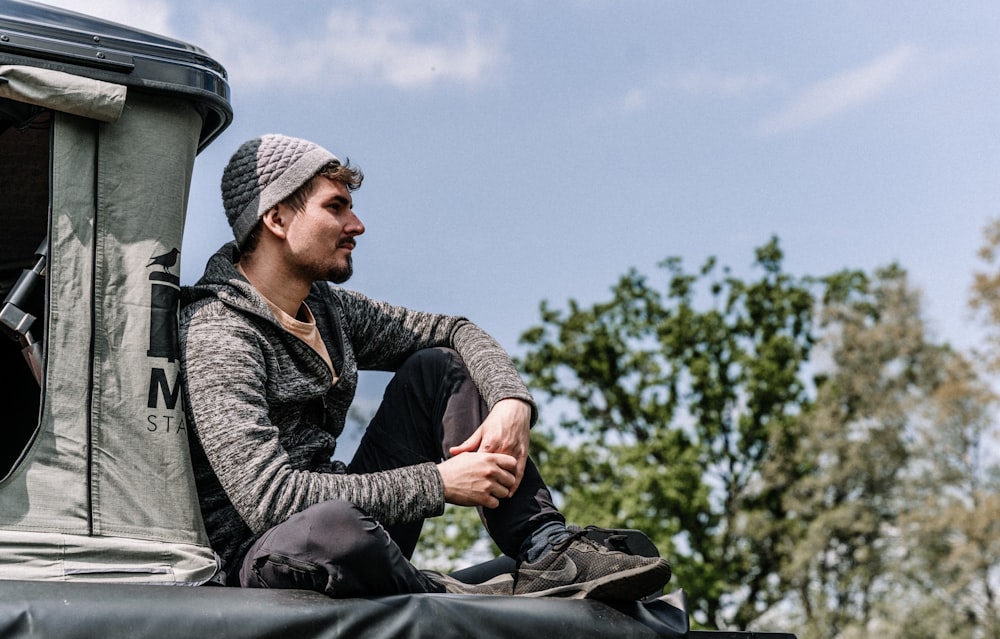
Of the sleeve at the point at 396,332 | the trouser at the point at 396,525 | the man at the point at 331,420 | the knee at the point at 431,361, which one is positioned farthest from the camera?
the sleeve at the point at 396,332

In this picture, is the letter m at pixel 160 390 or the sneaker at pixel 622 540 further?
the sneaker at pixel 622 540

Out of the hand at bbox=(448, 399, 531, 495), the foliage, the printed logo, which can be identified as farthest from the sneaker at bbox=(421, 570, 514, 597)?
the foliage

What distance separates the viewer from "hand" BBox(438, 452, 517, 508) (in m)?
3.08

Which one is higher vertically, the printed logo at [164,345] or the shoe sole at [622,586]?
the printed logo at [164,345]

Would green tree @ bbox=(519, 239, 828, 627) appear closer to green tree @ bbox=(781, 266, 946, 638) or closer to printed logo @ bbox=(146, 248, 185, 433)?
green tree @ bbox=(781, 266, 946, 638)

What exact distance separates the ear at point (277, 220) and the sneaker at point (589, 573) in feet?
3.70

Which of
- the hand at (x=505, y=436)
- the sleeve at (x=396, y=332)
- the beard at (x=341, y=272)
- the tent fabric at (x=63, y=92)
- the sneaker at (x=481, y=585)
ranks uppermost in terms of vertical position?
the tent fabric at (x=63, y=92)

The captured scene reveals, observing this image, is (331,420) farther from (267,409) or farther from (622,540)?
(622,540)

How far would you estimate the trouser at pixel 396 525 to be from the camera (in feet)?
8.77

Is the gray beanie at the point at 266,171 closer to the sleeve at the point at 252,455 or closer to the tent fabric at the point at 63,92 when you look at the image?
the sleeve at the point at 252,455

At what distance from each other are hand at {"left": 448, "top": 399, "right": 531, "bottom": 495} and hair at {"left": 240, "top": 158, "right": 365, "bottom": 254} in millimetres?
781

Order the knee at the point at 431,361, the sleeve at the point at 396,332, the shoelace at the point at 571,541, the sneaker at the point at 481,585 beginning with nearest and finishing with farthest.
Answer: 1. the shoelace at the point at 571,541
2. the sneaker at the point at 481,585
3. the knee at the point at 431,361
4. the sleeve at the point at 396,332

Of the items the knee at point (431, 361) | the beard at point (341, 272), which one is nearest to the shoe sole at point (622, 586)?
the knee at point (431, 361)

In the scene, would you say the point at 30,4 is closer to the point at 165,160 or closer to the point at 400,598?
the point at 165,160
